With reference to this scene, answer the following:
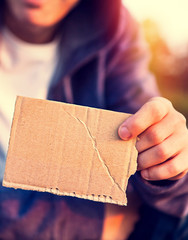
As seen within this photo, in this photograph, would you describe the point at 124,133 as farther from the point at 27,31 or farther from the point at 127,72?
the point at 27,31

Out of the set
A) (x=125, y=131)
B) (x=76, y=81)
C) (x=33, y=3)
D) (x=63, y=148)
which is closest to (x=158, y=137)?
(x=125, y=131)

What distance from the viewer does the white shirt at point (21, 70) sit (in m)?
1.13

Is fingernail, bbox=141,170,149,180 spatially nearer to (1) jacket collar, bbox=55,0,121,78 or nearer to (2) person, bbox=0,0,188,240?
(2) person, bbox=0,0,188,240

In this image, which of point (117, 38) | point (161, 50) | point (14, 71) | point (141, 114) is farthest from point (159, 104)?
point (161, 50)

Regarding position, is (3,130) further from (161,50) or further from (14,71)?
(161,50)

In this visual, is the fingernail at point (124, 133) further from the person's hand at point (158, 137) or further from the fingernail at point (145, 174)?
the fingernail at point (145, 174)

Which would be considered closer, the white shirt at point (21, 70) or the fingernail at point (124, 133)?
the fingernail at point (124, 133)

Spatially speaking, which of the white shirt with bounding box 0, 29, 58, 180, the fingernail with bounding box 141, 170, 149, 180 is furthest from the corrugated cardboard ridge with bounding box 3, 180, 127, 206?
the white shirt with bounding box 0, 29, 58, 180

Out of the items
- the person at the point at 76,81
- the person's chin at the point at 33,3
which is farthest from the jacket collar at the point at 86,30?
the person's chin at the point at 33,3

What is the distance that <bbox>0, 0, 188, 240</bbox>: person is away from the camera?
88 cm

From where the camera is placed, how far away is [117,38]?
1.15 metres

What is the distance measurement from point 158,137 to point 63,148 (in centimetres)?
20

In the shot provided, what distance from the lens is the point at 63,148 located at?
0.65m

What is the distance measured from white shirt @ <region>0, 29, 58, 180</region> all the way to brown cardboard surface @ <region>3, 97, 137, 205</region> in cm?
50
